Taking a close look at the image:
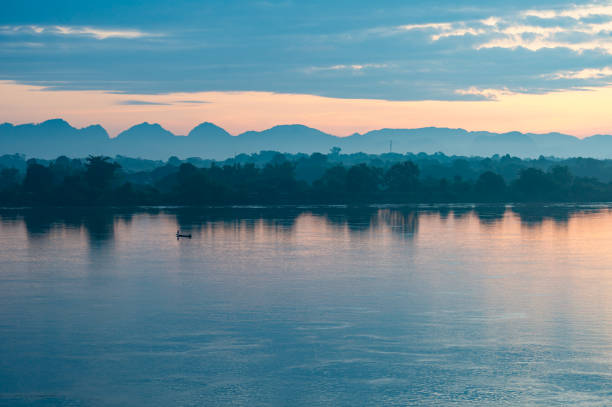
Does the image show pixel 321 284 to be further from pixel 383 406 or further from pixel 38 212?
pixel 38 212

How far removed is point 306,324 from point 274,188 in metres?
78.1

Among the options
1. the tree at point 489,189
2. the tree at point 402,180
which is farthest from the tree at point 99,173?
the tree at point 489,189

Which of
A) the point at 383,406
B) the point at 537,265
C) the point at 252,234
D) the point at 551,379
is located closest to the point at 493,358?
the point at 551,379

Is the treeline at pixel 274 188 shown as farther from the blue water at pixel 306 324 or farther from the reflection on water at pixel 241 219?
the blue water at pixel 306 324

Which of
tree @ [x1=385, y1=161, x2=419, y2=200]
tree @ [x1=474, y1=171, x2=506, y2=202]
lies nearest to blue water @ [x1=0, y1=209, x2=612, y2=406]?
tree @ [x1=474, y1=171, x2=506, y2=202]

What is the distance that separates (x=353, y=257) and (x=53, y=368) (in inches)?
901

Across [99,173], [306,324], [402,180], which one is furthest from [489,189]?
[306,324]

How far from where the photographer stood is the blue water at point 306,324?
16266mm

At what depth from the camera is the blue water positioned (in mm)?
16266

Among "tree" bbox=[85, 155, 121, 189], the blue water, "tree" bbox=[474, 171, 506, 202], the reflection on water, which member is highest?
"tree" bbox=[85, 155, 121, 189]

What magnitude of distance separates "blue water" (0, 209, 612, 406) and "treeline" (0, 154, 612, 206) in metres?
47.8

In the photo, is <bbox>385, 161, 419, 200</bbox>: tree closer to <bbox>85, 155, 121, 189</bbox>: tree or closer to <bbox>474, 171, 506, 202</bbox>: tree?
<bbox>474, 171, 506, 202</bbox>: tree

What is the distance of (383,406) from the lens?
1525 cm

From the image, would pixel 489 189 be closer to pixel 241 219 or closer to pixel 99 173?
pixel 241 219
